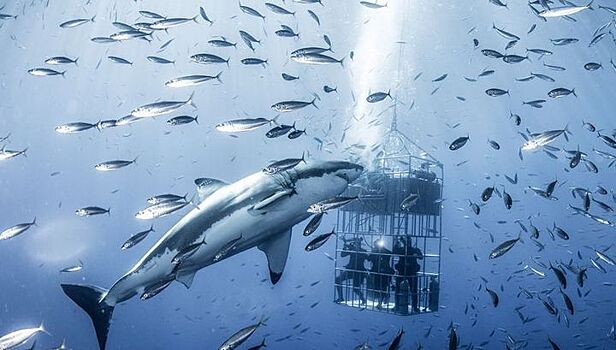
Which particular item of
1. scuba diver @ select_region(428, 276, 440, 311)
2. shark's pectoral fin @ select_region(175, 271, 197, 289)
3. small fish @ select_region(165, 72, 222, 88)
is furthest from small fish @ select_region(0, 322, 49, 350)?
scuba diver @ select_region(428, 276, 440, 311)

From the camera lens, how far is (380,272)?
440 inches

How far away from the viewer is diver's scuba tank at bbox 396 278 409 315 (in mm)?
10703

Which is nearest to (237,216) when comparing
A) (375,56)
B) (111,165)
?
(111,165)

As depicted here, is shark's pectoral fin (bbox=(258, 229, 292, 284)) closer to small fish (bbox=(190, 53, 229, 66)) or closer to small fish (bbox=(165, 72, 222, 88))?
small fish (bbox=(165, 72, 222, 88))

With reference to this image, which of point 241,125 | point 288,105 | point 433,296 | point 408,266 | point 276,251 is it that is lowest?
point 433,296

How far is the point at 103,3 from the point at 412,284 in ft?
86.9

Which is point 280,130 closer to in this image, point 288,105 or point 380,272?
point 288,105

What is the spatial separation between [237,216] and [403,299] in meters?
6.47

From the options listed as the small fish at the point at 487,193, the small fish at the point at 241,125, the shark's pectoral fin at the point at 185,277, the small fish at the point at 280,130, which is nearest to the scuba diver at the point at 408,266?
the small fish at the point at 487,193

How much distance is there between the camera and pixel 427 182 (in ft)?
37.5

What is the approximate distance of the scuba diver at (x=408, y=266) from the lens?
10.8m

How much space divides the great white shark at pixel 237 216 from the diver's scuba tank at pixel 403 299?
5287mm

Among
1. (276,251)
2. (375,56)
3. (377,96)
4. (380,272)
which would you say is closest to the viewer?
(276,251)

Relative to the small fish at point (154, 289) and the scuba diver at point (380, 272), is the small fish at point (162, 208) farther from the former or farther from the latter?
the scuba diver at point (380, 272)
